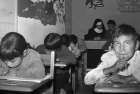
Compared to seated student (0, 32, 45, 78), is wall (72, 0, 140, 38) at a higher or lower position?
higher

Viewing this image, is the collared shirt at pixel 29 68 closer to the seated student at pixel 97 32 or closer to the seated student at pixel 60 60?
the seated student at pixel 60 60

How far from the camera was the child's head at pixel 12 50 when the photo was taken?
6.36ft

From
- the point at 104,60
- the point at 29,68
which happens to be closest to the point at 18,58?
the point at 29,68

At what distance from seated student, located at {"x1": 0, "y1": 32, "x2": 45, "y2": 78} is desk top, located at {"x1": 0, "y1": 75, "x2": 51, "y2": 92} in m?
0.18

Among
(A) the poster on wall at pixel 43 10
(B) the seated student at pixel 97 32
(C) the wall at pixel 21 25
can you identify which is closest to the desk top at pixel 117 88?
(C) the wall at pixel 21 25

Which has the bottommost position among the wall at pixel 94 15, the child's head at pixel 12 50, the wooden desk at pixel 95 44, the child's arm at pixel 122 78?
the wooden desk at pixel 95 44

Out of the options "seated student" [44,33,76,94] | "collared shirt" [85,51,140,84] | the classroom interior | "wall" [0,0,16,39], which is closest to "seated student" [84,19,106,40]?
the classroom interior

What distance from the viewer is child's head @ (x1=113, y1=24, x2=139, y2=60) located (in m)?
1.82

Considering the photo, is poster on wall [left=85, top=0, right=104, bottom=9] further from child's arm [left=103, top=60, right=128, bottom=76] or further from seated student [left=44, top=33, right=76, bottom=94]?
child's arm [left=103, top=60, right=128, bottom=76]

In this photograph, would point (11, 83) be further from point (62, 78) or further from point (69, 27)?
point (69, 27)

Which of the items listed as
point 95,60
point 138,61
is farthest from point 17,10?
point 138,61

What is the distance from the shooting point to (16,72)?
2086mm

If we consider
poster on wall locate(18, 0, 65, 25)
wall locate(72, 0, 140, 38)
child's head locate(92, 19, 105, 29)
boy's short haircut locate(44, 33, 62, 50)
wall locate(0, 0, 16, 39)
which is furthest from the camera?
wall locate(72, 0, 140, 38)

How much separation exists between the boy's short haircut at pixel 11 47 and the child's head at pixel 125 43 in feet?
2.11
